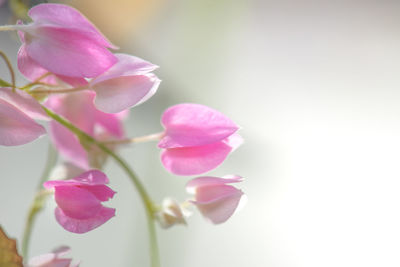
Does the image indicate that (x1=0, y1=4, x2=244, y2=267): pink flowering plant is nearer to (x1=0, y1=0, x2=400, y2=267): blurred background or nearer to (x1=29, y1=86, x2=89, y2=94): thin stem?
(x1=29, y1=86, x2=89, y2=94): thin stem

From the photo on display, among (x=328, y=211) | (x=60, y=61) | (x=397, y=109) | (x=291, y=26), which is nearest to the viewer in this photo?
(x=60, y=61)

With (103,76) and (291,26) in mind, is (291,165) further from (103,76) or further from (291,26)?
Answer: (103,76)

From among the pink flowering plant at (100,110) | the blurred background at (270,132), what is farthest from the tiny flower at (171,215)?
the blurred background at (270,132)

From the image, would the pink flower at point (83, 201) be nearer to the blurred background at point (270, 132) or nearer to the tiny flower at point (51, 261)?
the tiny flower at point (51, 261)

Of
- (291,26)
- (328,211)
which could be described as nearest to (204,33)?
(291,26)

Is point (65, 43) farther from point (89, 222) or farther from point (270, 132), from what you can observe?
point (270, 132)

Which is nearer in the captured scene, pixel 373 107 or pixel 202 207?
pixel 202 207
